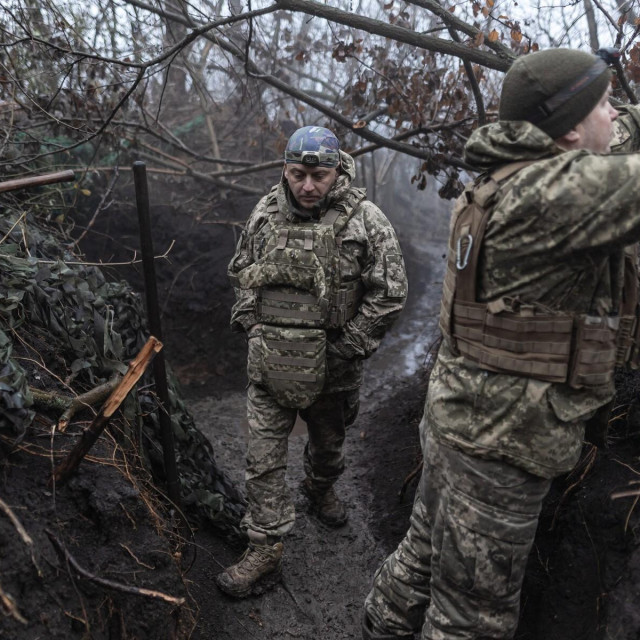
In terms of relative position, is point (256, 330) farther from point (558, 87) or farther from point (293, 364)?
point (558, 87)

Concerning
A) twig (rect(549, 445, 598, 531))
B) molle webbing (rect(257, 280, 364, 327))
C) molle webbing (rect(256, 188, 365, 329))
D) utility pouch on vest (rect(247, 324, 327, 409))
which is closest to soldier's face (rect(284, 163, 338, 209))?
molle webbing (rect(256, 188, 365, 329))

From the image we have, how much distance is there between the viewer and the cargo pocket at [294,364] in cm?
302

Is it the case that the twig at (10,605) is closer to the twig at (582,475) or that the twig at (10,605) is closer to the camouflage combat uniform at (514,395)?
the camouflage combat uniform at (514,395)

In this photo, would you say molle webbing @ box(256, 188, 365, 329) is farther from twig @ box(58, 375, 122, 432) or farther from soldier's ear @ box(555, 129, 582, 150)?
soldier's ear @ box(555, 129, 582, 150)

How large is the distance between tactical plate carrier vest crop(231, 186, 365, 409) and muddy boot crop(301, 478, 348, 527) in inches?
38.3

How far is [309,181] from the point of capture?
297cm

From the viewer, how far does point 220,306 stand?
21.0ft

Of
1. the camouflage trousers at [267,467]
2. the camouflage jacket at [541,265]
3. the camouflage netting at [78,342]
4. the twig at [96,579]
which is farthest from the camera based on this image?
the camouflage trousers at [267,467]

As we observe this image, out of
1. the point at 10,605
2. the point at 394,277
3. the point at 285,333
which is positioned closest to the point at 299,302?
the point at 285,333

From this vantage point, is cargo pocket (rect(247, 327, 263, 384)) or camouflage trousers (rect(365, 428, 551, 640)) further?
cargo pocket (rect(247, 327, 263, 384))

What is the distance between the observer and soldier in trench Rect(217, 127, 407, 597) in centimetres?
300

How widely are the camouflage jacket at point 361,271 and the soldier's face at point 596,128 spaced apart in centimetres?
135

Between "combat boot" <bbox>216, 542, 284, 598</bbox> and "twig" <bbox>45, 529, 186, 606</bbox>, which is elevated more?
"twig" <bbox>45, 529, 186, 606</bbox>

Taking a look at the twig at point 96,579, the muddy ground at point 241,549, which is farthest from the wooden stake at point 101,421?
the twig at point 96,579
